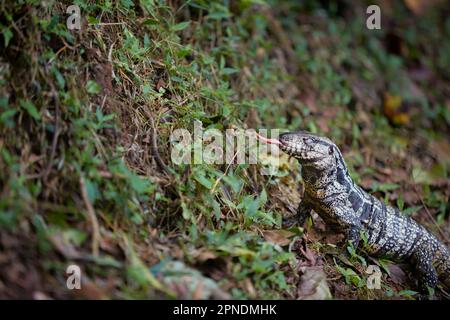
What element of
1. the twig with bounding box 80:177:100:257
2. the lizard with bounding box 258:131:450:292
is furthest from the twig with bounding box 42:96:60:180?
the lizard with bounding box 258:131:450:292

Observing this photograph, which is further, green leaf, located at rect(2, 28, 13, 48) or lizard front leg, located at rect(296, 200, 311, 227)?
lizard front leg, located at rect(296, 200, 311, 227)

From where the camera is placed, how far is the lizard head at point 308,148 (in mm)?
5141

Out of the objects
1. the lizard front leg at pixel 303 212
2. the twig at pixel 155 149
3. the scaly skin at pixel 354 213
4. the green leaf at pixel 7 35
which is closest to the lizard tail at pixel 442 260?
the scaly skin at pixel 354 213

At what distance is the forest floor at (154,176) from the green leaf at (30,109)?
0.05 feet

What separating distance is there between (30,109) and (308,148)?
248cm

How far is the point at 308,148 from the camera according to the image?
16.9 feet

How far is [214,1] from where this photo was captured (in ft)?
23.1

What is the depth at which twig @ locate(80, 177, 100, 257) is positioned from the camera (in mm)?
3805

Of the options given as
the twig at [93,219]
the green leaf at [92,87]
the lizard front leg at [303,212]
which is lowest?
the lizard front leg at [303,212]

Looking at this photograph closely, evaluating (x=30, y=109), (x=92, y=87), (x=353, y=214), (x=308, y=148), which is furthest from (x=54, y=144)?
(x=353, y=214)

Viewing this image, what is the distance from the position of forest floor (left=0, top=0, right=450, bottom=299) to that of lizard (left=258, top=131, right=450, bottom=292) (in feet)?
0.62

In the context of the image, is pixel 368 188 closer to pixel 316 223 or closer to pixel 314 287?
pixel 316 223

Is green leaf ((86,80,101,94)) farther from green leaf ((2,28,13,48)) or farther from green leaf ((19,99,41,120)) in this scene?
green leaf ((2,28,13,48))

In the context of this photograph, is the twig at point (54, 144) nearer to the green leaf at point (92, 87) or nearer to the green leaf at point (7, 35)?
the green leaf at point (92, 87)
